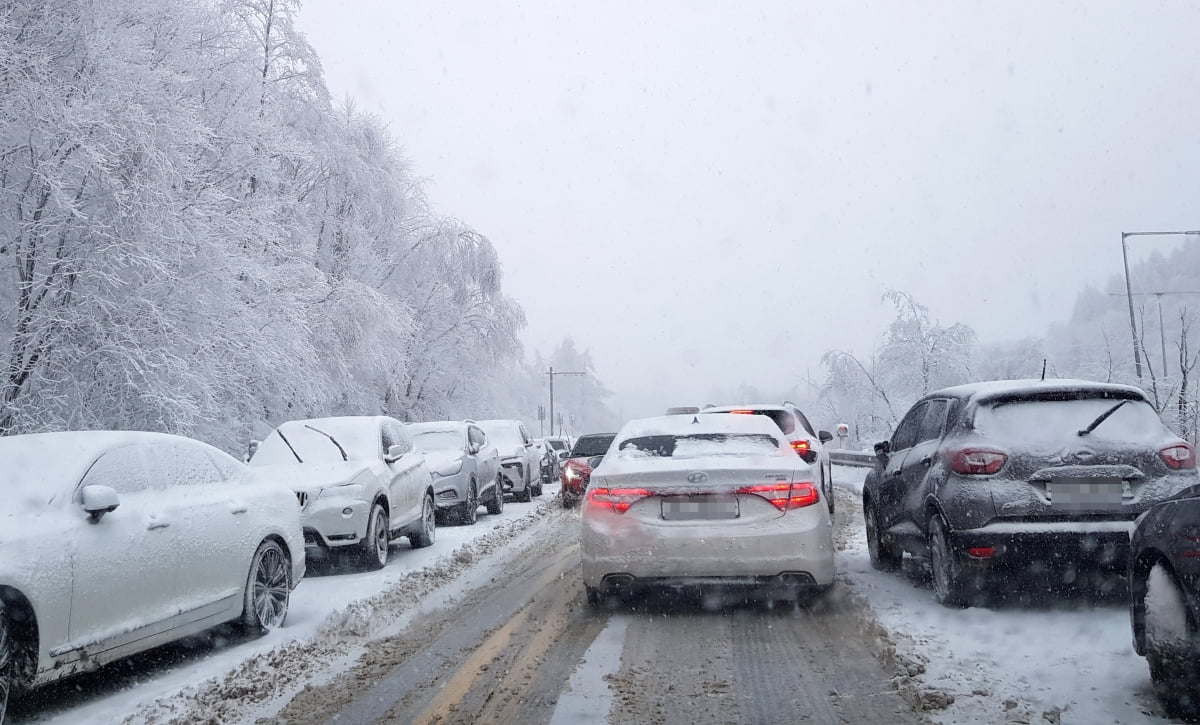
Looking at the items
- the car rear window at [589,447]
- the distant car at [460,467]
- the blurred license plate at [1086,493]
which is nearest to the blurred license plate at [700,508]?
the blurred license plate at [1086,493]

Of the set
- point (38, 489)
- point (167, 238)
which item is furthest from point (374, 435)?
point (38, 489)

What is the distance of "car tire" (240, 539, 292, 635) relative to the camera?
247 inches

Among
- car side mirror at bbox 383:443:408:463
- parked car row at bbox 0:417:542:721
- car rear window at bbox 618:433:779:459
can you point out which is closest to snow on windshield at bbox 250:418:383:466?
car side mirror at bbox 383:443:408:463

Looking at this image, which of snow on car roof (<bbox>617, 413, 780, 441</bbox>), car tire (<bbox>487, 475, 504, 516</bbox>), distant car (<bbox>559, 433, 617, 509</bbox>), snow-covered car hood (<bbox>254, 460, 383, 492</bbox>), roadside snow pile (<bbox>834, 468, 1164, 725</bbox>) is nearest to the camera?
roadside snow pile (<bbox>834, 468, 1164, 725</bbox>)

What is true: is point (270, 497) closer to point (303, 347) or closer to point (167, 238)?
point (167, 238)

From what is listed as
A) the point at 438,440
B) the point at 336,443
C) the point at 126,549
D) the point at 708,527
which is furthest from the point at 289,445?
the point at 708,527

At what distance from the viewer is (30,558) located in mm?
4355

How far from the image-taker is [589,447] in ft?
56.5

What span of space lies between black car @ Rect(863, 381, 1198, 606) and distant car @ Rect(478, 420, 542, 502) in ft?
41.4

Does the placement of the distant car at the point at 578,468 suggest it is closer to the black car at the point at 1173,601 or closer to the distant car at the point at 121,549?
the distant car at the point at 121,549

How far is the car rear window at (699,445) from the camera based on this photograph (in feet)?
23.3

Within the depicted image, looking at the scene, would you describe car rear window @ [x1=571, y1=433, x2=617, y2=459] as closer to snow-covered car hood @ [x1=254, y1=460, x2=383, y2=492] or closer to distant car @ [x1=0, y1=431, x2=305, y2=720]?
snow-covered car hood @ [x1=254, y1=460, x2=383, y2=492]

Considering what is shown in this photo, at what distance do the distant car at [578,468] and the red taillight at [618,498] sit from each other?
8.55 m

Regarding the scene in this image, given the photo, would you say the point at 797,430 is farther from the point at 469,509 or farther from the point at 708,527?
the point at 708,527
